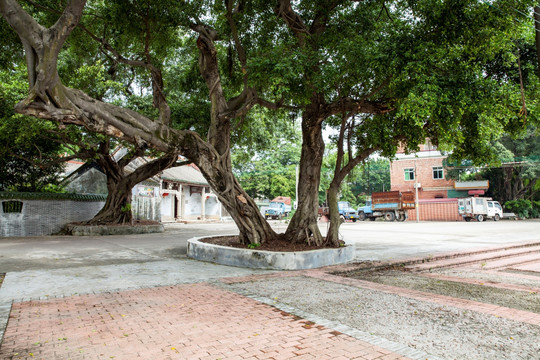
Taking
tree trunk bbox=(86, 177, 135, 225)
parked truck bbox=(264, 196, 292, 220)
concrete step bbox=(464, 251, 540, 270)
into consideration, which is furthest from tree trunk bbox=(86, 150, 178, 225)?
parked truck bbox=(264, 196, 292, 220)

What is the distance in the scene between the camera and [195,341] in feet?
12.0

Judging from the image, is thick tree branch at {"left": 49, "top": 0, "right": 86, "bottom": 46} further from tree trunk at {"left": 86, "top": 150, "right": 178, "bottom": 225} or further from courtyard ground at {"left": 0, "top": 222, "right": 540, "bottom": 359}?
tree trunk at {"left": 86, "top": 150, "right": 178, "bottom": 225}

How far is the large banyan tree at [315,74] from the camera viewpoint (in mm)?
6406

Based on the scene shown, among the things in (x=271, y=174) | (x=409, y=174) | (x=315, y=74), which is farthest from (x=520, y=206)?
(x=315, y=74)

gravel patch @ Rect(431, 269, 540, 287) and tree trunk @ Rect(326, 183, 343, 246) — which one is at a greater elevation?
tree trunk @ Rect(326, 183, 343, 246)

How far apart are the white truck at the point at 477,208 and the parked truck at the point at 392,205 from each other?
4391 millimetres

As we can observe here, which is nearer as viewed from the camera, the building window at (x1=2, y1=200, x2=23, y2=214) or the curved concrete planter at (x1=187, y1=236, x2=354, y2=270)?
the curved concrete planter at (x1=187, y1=236, x2=354, y2=270)

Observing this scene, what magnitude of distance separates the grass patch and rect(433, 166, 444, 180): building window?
36.1 meters

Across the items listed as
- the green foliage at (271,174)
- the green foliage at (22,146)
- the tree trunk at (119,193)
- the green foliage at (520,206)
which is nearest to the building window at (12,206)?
the green foliage at (22,146)

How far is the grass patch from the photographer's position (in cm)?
556

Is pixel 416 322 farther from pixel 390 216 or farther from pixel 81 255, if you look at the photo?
pixel 390 216

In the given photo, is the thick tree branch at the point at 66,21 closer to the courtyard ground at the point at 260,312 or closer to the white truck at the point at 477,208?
the courtyard ground at the point at 260,312

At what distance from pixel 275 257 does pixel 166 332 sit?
4.19 m

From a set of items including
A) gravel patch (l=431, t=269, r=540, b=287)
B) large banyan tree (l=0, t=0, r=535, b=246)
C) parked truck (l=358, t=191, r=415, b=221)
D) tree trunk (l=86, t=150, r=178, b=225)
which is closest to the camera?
large banyan tree (l=0, t=0, r=535, b=246)
